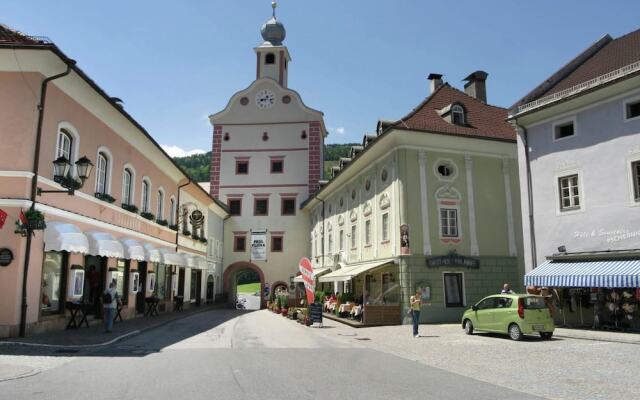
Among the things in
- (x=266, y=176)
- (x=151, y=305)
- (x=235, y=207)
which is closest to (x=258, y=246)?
(x=235, y=207)

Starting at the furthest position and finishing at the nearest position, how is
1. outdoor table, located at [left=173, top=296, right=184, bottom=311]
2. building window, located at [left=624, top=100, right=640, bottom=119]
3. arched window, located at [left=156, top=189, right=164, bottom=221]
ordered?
outdoor table, located at [left=173, top=296, right=184, bottom=311] → arched window, located at [left=156, top=189, right=164, bottom=221] → building window, located at [left=624, top=100, right=640, bottom=119]

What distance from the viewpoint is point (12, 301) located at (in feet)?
47.2

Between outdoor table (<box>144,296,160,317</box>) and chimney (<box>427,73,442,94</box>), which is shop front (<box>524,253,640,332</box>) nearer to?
chimney (<box>427,73,442,94</box>)

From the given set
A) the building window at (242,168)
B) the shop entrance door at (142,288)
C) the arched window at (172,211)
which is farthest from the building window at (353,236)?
the building window at (242,168)

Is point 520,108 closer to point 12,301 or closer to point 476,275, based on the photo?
point 476,275

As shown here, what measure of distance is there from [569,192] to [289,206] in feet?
98.0

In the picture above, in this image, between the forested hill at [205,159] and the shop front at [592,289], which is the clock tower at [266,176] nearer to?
the shop front at [592,289]

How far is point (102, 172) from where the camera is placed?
2122 centimetres

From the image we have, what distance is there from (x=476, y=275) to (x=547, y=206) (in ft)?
18.3

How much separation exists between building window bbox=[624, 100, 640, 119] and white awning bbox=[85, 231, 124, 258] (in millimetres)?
19004

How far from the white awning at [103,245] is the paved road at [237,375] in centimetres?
395

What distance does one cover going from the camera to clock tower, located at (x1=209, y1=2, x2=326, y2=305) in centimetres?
4709

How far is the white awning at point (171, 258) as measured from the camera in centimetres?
2680

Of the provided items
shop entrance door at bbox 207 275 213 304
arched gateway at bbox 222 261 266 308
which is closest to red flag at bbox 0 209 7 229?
shop entrance door at bbox 207 275 213 304
